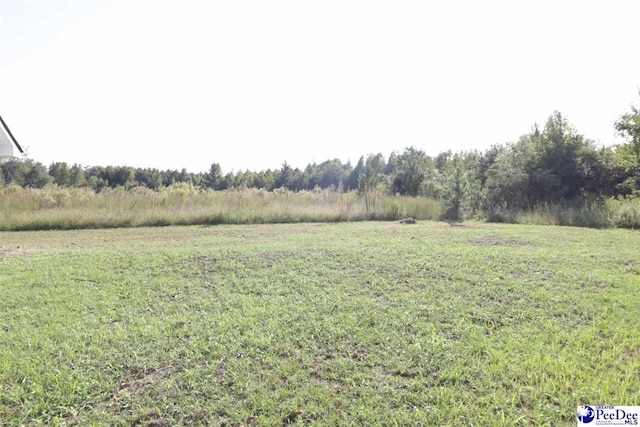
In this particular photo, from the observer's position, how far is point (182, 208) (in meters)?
11.1

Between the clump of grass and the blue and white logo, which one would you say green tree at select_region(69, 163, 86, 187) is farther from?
the blue and white logo

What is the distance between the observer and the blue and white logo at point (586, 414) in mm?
1671

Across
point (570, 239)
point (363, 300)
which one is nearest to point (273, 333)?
point (363, 300)

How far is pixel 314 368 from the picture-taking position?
2.08m

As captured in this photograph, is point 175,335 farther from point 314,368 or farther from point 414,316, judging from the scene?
point 414,316

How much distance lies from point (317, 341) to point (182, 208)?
991cm

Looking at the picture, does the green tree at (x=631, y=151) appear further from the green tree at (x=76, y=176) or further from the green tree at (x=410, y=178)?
the green tree at (x=76, y=176)

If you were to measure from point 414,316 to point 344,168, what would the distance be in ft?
166

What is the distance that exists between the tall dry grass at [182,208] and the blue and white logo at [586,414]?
33.0ft

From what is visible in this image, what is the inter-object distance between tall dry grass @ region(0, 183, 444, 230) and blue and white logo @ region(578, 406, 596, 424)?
10067 millimetres

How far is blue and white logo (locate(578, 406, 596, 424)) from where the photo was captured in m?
1.67
